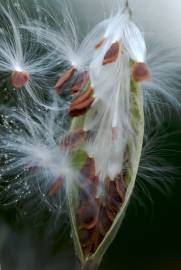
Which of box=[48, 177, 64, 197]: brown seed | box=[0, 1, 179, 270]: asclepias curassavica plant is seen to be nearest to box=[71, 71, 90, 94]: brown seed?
box=[0, 1, 179, 270]: asclepias curassavica plant

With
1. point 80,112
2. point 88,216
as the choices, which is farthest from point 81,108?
point 88,216

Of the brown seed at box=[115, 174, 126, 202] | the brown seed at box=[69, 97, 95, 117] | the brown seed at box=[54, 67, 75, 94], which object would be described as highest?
the brown seed at box=[54, 67, 75, 94]

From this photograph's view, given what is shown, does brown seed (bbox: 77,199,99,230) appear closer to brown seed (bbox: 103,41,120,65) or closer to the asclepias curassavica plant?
the asclepias curassavica plant

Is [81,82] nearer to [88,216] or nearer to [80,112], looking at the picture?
[80,112]

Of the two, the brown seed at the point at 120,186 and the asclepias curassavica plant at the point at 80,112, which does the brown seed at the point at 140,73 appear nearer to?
the asclepias curassavica plant at the point at 80,112

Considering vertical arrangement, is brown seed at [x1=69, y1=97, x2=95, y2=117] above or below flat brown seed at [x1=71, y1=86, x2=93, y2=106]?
below
